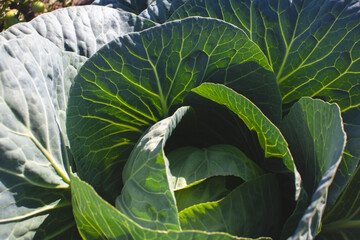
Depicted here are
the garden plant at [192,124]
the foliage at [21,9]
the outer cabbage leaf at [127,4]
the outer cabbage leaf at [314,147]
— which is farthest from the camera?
the foliage at [21,9]

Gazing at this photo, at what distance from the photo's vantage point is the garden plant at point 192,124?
1.20m

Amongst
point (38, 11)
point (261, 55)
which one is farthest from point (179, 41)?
point (38, 11)

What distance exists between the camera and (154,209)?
1.15 metres

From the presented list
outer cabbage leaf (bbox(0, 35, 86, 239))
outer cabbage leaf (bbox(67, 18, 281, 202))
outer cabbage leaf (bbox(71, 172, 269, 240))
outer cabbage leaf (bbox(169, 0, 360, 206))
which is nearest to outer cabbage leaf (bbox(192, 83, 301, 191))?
outer cabbage leaf (bbox(67, 18, 281, 202))

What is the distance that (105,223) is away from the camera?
113 cm

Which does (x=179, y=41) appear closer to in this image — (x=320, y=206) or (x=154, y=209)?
(x=154, y=209)

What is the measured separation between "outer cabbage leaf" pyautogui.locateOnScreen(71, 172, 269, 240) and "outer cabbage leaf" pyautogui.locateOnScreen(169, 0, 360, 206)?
27.1 inches

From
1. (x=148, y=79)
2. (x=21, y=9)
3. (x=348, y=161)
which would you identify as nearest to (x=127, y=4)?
(x=148, y=79)

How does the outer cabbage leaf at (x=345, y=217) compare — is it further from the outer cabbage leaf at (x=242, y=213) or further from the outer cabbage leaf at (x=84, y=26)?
the outer cabbage leaf at (x=84, y=26)

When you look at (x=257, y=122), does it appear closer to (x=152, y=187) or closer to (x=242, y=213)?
(x=242, y=213)

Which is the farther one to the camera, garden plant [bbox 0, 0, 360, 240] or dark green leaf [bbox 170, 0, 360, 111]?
dark green leaf [bbox 170, 0, 360, 111]

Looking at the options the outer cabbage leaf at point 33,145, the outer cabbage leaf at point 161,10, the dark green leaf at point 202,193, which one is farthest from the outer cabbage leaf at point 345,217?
the outer cabbage leaf at point 161,10

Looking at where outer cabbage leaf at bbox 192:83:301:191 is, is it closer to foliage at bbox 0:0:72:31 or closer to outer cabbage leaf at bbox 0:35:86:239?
outer cabbage leaf at bbox 0:35:86:239

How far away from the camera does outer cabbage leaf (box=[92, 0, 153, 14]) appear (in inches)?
82.5
